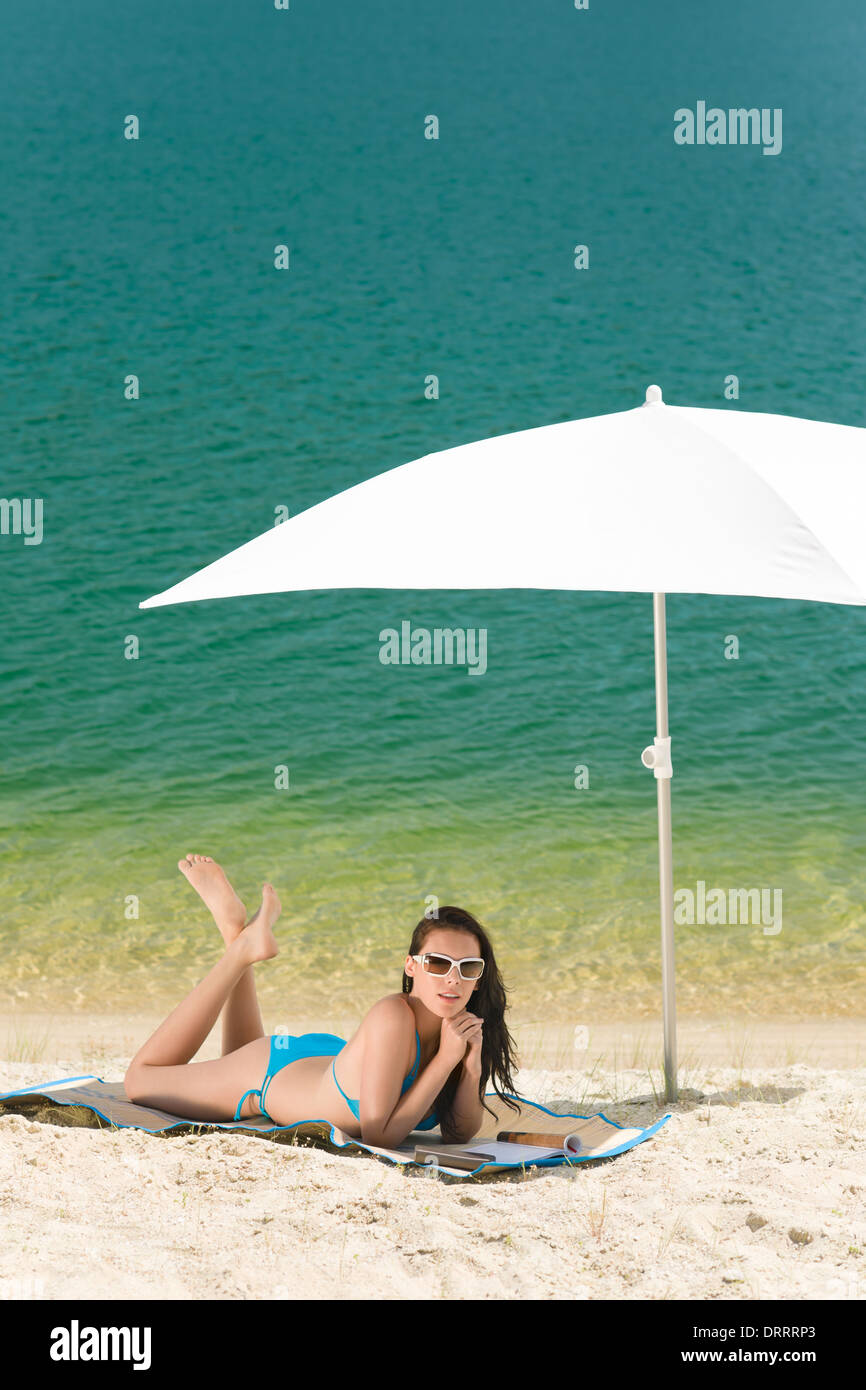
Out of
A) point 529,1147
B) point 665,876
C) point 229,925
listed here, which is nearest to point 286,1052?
point 229,925

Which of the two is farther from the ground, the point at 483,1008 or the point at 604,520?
the point at 604,520

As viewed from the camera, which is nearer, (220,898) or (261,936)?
(261,936)

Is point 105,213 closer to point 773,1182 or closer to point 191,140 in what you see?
point 191,140

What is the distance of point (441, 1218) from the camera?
114 inches

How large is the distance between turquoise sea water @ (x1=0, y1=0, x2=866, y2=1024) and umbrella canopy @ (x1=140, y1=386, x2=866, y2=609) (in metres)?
6.82

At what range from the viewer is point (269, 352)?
16.9m

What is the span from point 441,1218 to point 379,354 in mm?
14666

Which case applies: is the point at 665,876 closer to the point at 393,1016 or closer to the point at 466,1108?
the point at 466,1108

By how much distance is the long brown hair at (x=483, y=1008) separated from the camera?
332cm

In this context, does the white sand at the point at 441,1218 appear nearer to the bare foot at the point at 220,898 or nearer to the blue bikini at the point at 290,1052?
the blue bikini at the point at 290,1052

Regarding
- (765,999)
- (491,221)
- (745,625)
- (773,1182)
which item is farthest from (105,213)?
(773,1182)

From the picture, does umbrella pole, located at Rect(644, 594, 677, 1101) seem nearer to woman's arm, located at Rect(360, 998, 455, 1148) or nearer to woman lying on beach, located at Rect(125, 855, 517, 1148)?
woman lying on beach, located at Rect(125, 855, 517, 1148)

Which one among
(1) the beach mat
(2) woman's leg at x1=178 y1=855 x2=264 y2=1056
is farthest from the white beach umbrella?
(1) the beach mat
